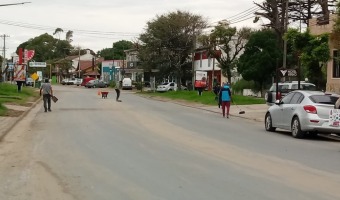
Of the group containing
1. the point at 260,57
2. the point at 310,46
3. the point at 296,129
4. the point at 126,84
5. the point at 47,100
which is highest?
the point at 260,57

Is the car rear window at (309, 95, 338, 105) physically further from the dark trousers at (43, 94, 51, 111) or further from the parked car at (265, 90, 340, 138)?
the dark trousers at (43, 94, 51, 111)

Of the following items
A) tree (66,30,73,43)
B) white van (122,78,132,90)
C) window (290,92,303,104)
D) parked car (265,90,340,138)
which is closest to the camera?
parked car (265,90,340,138)

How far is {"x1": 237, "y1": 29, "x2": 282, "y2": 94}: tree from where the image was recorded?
41.8 meters

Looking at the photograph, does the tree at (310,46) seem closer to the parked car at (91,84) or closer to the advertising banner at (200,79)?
the advertising banner at (200,79)

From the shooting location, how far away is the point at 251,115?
86.1 ft

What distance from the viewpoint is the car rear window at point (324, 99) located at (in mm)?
15898

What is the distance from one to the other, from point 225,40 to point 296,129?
1277 inches

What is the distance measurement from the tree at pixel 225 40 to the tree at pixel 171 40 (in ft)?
34.6

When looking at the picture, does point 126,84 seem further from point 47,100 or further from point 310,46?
point 310,46

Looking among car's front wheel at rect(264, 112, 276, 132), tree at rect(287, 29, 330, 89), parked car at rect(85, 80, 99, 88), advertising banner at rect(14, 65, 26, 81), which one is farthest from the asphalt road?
parked car at rect(85, 80, 99, 88)

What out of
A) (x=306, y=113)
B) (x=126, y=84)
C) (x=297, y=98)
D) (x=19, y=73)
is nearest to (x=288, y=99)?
(x=297, y=98)

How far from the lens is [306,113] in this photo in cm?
1570

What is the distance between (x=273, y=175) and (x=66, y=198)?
12.2 feet

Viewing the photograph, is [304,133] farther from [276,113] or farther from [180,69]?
[180,69]
